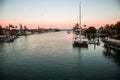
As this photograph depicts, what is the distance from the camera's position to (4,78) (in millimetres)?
20234

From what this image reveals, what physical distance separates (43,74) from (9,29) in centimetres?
13294

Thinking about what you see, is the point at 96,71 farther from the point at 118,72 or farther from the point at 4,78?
the point at 4,78

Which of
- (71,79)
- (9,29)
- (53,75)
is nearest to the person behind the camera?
(71,79)

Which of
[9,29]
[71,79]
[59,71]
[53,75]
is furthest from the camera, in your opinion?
[9,29]

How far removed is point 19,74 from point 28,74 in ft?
3.97

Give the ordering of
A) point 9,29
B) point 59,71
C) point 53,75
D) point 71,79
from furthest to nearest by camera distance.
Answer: point 9,29, point 59,71, point 53,75, point 71,79

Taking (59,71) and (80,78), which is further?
(59,71)

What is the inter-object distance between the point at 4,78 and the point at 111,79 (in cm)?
1316

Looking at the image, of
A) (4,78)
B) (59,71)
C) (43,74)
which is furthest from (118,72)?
(4,78)

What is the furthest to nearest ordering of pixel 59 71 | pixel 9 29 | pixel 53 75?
→ 1. pixel 9 29
2. pixel 59 71
3. pixel 53 75

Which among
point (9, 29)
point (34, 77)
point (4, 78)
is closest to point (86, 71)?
point (34, 77)

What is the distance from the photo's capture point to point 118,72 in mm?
22859

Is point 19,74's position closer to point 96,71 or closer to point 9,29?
point 96,71

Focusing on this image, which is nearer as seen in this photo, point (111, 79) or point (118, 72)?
point (111, 79)
